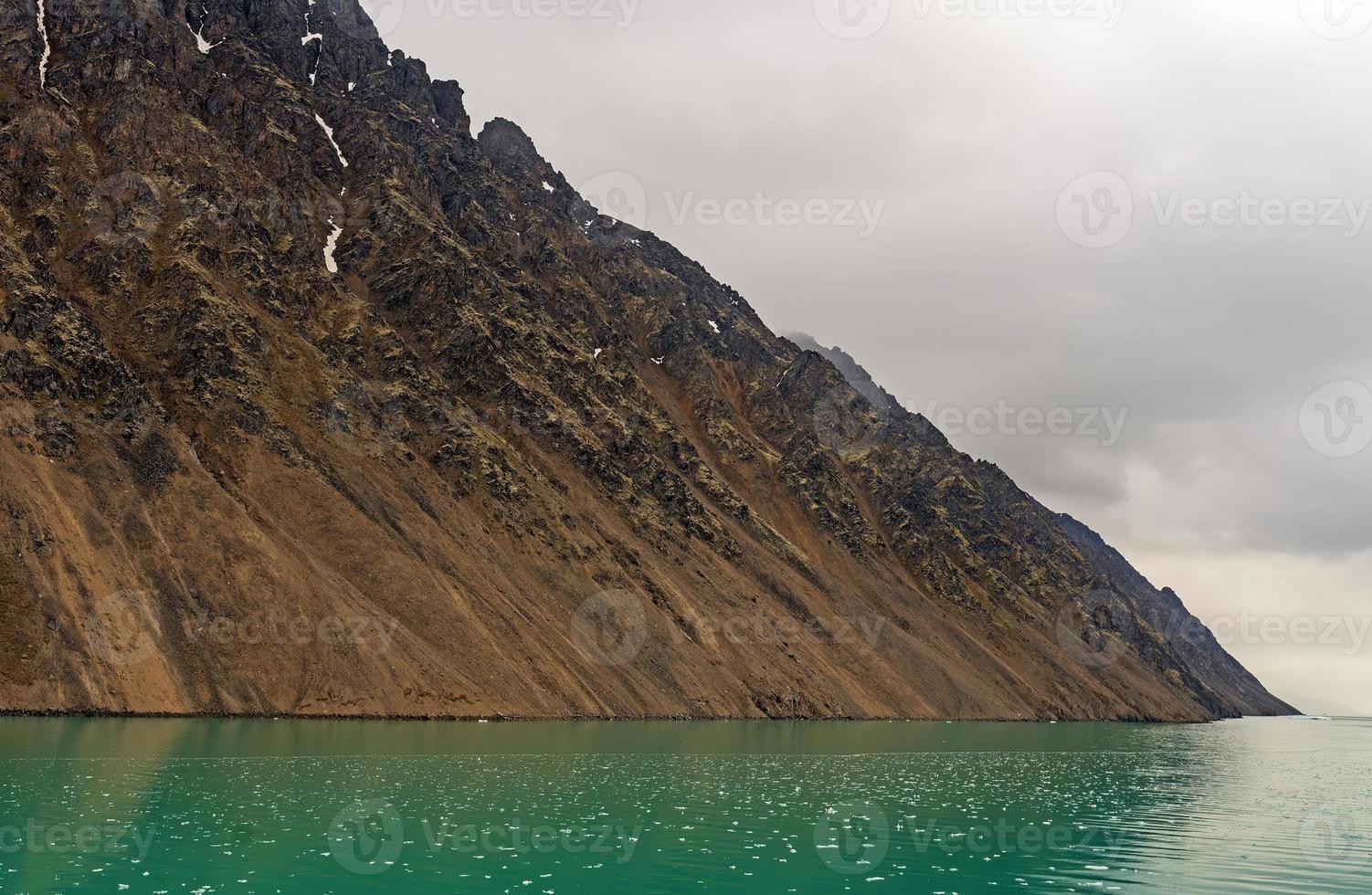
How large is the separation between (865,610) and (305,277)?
108977mm

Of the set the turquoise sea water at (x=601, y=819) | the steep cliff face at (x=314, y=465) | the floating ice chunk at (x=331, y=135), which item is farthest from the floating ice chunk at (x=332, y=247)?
the turquoise sea water at (x=601, y=819)

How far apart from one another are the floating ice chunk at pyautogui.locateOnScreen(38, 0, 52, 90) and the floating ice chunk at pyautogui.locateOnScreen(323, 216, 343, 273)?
4462cm

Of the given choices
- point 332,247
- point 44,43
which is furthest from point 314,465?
point 44,43

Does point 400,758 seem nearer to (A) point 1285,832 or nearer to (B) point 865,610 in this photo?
(A) point 1285,832

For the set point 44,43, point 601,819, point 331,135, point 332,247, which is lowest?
point 601,819

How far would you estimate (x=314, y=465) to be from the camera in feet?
413

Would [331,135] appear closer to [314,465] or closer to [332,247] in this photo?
[332,247]

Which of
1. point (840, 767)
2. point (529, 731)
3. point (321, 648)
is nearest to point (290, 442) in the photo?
point (321, 648)

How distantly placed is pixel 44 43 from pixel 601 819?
166 metres

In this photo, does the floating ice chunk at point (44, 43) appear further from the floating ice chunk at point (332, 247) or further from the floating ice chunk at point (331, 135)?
the floating ice chunk at point (332, 247)

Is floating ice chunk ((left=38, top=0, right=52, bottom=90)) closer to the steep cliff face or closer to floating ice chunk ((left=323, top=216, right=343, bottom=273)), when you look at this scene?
the steep cliff face

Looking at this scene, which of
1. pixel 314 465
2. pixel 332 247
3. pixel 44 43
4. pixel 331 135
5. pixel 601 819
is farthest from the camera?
pixel 331 135

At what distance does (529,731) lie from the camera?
89.7 metres

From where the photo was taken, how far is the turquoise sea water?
30.9 metres
